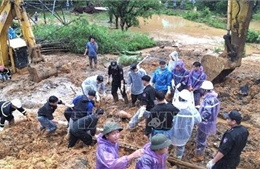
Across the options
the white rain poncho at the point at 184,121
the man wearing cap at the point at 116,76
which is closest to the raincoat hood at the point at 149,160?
the white rain poncho at the point at 184,121

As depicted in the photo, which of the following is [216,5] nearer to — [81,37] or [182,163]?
[81,37]

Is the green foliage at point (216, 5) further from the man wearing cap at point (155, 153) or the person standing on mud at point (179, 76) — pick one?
the man wearing cap at point (155, 153)

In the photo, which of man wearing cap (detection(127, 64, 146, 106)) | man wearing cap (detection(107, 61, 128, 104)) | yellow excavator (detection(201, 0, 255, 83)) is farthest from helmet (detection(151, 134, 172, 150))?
yellow excavator (detection(201, 0, 255, 83))

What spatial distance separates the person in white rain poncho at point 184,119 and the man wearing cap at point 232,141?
3.54 ft

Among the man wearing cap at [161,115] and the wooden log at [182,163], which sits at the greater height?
the man wearing cap at [161,115]

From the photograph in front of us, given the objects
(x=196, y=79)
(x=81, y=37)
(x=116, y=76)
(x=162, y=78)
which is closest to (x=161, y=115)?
(x=162, y=78)

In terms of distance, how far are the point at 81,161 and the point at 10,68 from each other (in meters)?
8.74

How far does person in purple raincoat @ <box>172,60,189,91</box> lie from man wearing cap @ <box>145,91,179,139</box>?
3.06 meters

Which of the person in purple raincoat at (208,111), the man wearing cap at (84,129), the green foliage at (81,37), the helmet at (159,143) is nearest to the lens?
the helmet at (159,143)

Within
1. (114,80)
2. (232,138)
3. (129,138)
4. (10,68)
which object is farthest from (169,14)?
(232,138)

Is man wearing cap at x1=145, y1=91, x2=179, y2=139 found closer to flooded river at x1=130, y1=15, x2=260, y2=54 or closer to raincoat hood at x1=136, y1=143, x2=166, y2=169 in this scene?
raincoat hood at x1=136, y1=143, x2=166, y2=169

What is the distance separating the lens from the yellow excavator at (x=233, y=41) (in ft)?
33.9

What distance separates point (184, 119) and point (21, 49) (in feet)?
30.3

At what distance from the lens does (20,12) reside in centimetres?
1248
